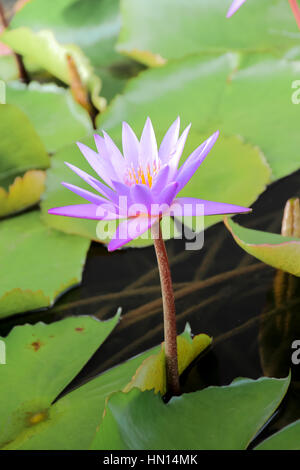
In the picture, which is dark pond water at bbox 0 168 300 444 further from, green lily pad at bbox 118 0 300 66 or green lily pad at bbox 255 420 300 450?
green lily pad at bbox 118 0 300 66

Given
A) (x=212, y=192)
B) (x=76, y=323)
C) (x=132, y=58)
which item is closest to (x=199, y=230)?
(x=212, y=192)

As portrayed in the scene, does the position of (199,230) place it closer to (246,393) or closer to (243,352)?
(243,352)

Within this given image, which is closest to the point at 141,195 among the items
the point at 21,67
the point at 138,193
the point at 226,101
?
the point at 138,193

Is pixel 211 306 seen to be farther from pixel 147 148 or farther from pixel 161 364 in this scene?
pixel 147 148

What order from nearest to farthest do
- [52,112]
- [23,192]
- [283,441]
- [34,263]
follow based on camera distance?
[283,441], [34,263], [23,192], [52,112]

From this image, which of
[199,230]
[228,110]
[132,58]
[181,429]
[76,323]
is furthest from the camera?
[132,58]

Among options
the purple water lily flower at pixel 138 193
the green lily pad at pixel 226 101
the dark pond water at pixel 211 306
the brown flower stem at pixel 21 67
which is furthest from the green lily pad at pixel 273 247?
the brown flower stem at pixel 21 67

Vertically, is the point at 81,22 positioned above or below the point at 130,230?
above
